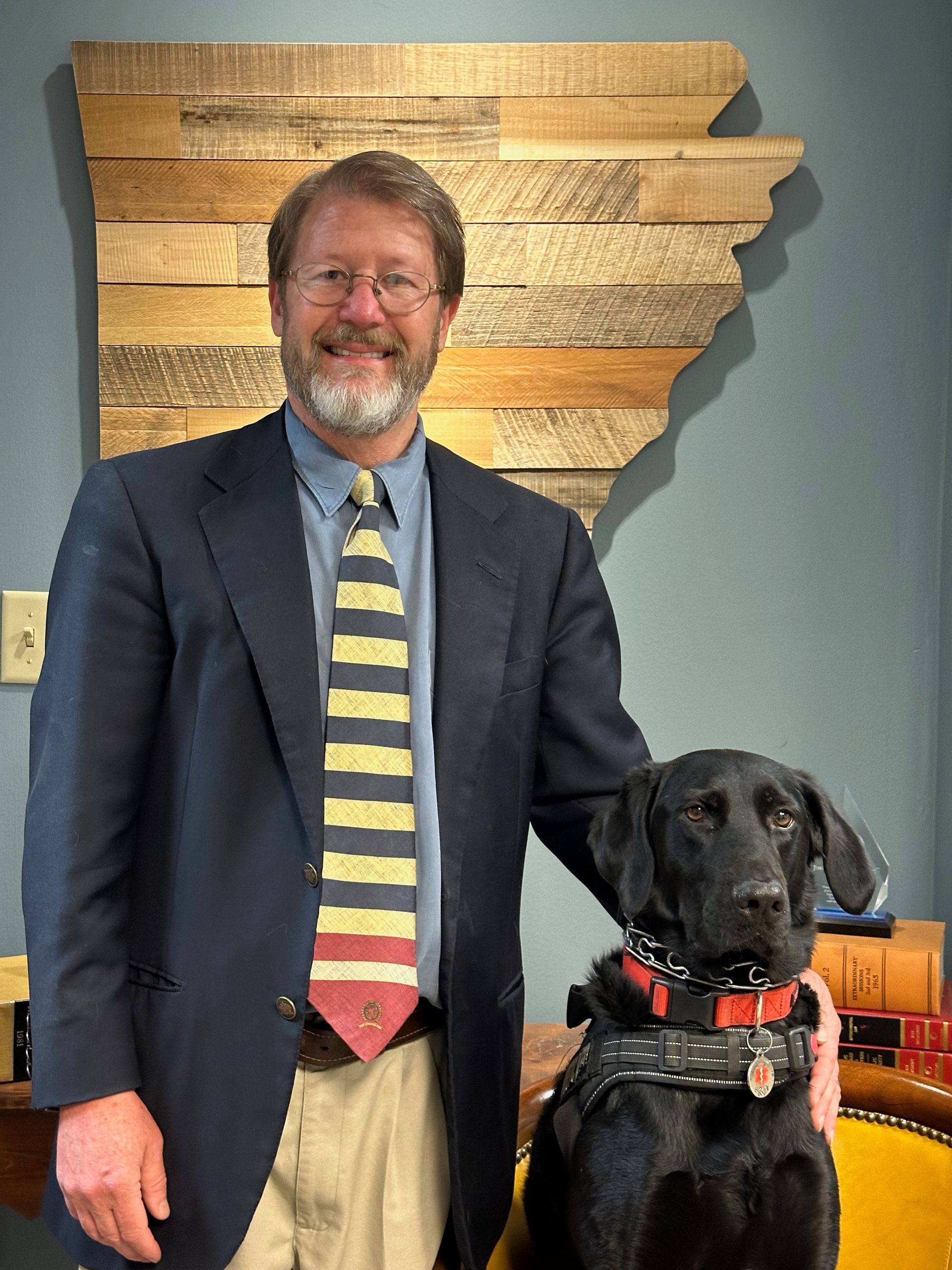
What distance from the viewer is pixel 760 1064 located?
1102mm

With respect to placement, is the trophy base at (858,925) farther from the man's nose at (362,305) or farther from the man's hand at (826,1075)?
the man's nose at (362,305)

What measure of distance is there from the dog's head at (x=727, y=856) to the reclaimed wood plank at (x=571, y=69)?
1.25 metres

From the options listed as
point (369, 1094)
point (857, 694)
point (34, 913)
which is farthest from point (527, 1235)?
point (857, 694)

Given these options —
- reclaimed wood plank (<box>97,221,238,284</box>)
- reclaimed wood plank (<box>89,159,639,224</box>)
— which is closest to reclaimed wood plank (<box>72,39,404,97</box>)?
reclaimed wood plank (<box>89,159,639,224</box>)

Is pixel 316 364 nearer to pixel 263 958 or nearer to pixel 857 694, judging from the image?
pixel 263 958

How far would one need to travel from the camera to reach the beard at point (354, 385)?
126 centimetres

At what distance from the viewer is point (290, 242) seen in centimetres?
133

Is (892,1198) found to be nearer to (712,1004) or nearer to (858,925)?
(858,925)

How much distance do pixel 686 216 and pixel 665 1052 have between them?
1.39 metres

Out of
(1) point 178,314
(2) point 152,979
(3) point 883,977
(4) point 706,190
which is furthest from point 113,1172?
(4) point 706,190

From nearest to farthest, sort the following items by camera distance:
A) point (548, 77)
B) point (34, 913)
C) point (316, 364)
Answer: point (34, 913)
point (316, 364)
point (548, 77)

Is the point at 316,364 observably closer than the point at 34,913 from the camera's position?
No

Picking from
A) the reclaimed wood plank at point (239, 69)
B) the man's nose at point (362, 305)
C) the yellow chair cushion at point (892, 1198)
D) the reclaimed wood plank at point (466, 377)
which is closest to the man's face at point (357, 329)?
the man's nose at point (362, 305)

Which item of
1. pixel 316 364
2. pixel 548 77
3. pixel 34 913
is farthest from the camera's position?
pixel 548 77
